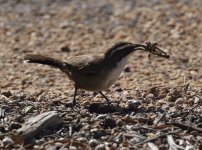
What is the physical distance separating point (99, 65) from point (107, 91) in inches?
51.8

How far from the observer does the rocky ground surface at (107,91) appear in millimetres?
7352

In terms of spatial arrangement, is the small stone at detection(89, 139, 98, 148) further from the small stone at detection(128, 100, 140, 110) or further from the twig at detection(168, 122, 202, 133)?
the small stone at detection(128, 100, 140, 110)

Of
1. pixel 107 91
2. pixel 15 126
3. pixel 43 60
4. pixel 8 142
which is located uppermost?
pixel 43 60

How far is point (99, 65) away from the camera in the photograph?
8578 millimetres

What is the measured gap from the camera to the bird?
8.51m

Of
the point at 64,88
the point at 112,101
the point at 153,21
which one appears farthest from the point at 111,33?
the point at 112,101

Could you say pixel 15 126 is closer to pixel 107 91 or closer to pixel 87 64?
pixel 87 64

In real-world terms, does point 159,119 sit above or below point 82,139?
above

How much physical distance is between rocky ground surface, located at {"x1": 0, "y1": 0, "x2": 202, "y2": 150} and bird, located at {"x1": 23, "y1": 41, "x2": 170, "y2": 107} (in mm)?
271

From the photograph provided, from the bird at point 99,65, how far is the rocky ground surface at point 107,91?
271mm

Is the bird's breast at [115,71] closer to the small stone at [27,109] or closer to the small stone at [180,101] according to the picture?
the small stone at [180,101]

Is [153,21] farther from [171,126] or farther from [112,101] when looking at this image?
[171,126]

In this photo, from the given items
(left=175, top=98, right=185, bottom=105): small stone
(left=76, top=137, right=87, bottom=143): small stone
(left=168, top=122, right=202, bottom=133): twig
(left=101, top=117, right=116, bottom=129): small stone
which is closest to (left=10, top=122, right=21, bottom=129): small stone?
(left=76, top=137, right=87, bottom=143): small stone

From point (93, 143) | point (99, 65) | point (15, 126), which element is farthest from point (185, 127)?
point (15, 126)
